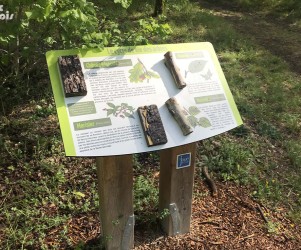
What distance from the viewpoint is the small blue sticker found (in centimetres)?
257

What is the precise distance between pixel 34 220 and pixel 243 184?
2007 mm

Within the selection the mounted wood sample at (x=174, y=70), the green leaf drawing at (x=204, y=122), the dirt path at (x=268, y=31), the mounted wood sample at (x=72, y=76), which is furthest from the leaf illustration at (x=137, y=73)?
the dirt path at (x=268, y=31)

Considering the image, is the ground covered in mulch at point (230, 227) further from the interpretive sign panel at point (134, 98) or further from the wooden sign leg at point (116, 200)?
the interpretive sign panel at point (134, 98)

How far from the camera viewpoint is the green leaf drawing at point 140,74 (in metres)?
2.31

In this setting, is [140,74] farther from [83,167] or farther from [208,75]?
[83,167]

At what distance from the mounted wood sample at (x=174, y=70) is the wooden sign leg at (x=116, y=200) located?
1.90 ft

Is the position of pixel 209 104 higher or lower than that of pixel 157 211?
higher

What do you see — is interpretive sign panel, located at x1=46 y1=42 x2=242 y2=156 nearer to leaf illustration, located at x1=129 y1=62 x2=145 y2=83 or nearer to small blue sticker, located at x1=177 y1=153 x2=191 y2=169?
leaf illustration, located at x1=129 y1=62 x2=145 y2=83

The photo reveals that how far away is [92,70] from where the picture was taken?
2.22m

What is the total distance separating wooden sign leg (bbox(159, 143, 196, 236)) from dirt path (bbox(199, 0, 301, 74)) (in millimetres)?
4772

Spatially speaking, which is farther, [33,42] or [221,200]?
[33,42]

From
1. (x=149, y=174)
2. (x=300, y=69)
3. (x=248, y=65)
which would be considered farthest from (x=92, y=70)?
(x=300, y=69)

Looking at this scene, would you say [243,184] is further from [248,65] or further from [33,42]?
[248,65]

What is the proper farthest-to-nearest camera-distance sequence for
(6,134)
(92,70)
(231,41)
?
(231,41), (6,134), (92,70)
